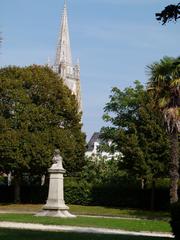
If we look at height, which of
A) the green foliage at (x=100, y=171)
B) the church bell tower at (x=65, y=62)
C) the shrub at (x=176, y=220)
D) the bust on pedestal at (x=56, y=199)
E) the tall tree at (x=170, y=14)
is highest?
the church bell tower at (x=65, y=62)

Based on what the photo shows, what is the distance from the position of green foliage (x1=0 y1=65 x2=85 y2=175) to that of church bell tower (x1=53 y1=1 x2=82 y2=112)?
86.0 metres

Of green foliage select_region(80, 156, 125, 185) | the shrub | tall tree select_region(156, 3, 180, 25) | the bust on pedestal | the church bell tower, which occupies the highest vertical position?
the church bell tower

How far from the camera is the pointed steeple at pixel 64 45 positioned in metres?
143

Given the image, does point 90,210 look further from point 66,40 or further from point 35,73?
point 66,40

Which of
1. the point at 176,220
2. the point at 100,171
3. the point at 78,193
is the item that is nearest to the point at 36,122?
the point at 78,193

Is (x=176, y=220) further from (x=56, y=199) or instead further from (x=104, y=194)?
(x=104, y=194)

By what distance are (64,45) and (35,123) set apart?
309 ft

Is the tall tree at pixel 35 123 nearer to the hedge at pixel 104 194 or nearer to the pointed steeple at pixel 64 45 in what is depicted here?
the hedge at pixel 104 194

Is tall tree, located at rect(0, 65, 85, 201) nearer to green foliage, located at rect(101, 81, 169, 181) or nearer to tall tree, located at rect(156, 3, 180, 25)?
green foliage, located at rect(101, 81, 169, 181)

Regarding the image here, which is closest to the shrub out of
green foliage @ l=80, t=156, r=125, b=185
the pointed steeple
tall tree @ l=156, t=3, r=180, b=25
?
tall tree @ l=156, t=3, r=180, b=25

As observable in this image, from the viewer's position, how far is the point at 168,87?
32375mm

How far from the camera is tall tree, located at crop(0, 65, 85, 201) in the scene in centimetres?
5103

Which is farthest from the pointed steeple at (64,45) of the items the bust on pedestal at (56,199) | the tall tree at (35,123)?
the bust on pedestal at (56,199)

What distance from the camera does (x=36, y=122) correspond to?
52.7 metres
